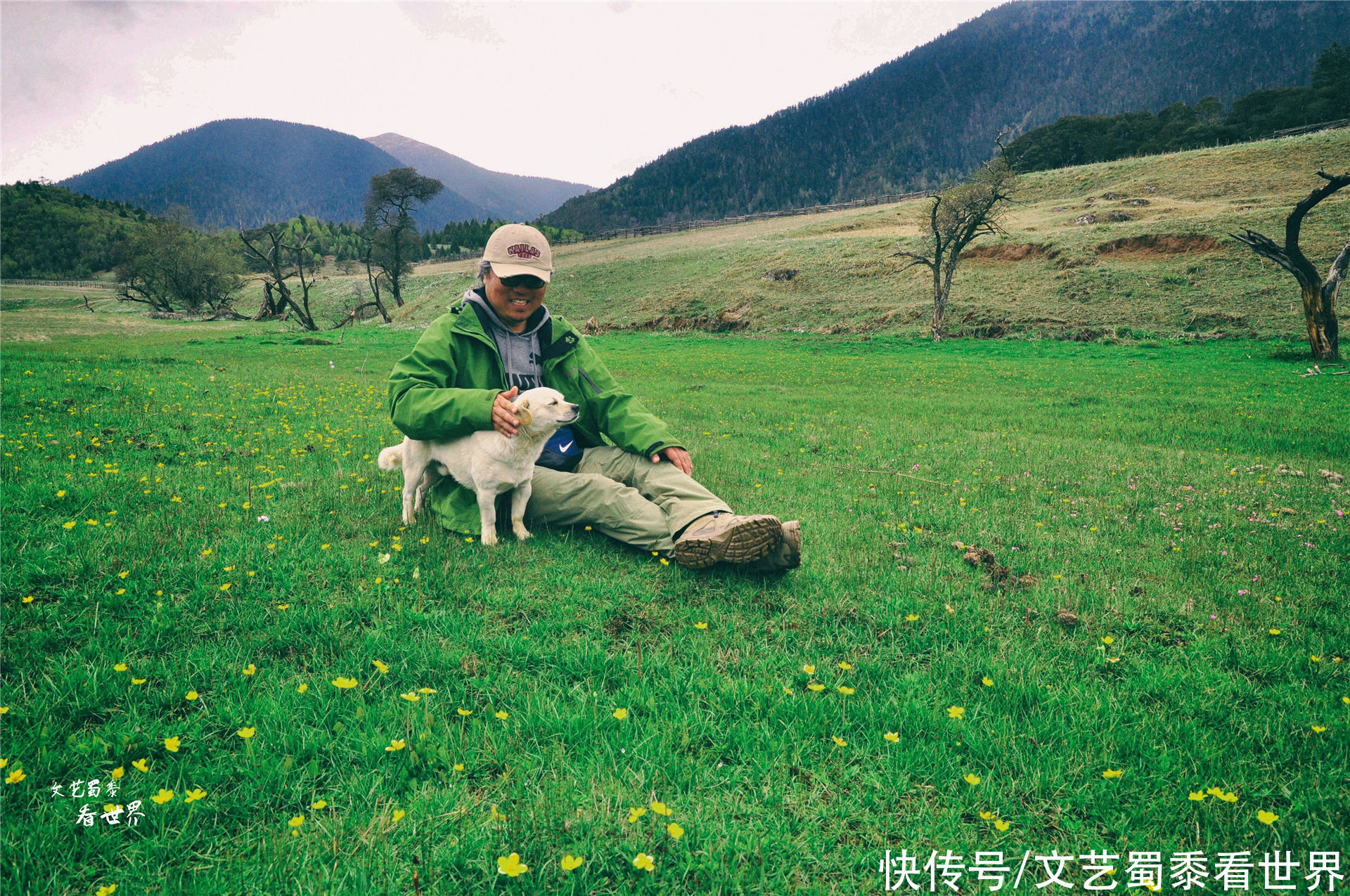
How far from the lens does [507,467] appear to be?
16.8 feet

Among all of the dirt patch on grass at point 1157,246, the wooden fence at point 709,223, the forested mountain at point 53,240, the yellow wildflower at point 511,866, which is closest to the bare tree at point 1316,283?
the dirt patch on grass at point 1157,246

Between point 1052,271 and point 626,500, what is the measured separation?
47.2 metres

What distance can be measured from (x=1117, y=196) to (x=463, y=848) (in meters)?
74.8

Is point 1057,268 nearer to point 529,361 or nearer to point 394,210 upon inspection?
point 529,361

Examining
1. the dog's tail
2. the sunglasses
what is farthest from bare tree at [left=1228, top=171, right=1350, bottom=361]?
the dog's tail

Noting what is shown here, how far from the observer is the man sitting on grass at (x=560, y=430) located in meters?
4.69

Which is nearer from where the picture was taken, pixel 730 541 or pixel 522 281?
pixel 730 541

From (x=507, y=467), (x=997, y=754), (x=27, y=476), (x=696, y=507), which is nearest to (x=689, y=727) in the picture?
(x=997, y=754)

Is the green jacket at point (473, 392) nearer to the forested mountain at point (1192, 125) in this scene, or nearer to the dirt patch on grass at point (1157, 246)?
the dirt patch on grass at point (1157, 246)

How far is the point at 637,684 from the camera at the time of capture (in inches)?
135

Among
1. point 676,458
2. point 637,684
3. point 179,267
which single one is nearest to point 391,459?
point 676,458

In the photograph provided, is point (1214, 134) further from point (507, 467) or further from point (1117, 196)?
point (507, 467)

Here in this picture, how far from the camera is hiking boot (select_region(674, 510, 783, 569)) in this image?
4391 millimetres

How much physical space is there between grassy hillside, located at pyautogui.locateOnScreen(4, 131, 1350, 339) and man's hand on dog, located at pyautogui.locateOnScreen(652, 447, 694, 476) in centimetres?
3404
